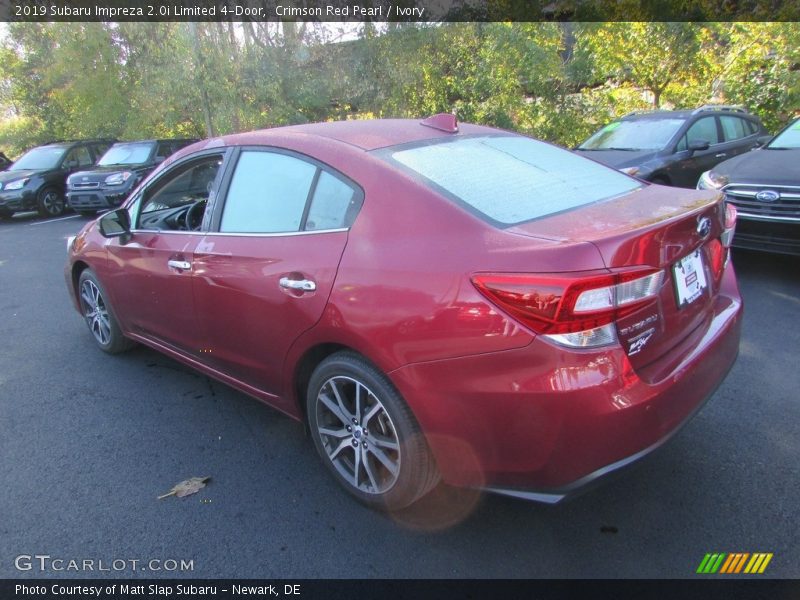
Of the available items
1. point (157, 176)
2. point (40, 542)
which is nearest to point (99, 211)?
point (157, 176)

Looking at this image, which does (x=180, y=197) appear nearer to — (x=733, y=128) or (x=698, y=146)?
(x=698, y=146)

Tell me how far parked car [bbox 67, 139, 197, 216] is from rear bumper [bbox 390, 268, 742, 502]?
11104 mm

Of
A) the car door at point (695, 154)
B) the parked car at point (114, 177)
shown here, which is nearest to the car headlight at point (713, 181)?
the car door at point (695, 154)

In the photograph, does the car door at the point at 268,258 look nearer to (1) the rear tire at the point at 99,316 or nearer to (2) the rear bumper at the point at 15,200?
(1) the rear tire at the point at 99,316

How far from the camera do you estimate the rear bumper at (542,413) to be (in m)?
1.90

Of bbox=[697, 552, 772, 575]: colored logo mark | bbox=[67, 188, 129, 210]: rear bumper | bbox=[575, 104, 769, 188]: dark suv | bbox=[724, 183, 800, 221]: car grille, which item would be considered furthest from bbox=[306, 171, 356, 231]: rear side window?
bbox=[67, 188, 129, 210]: rear bumper

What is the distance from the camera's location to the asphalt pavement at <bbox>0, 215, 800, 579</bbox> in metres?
2.30

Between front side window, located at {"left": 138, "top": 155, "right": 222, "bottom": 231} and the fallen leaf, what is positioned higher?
front side window, located at {"left": 138, "top": 155, "right": 222, "bottom": 231}

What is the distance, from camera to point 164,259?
339cm

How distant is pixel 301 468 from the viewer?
2.95m

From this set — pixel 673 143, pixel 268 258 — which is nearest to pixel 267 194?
pixel 268 258

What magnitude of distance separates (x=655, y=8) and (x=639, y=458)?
12.3 metres

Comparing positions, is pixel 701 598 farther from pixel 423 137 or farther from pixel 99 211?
pixel 99 211

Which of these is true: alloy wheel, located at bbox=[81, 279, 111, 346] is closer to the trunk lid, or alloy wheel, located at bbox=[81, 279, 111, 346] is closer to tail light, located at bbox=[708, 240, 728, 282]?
the trunk lid
